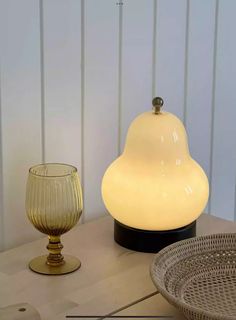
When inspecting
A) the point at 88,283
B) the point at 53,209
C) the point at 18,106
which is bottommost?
the point at 88,283

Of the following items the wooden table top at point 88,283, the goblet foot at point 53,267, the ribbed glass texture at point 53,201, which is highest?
the ribbed glass texture at point 53,201

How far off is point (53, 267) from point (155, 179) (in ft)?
0.79

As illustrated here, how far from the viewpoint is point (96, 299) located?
3.41 feet

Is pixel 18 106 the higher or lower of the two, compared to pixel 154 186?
higher

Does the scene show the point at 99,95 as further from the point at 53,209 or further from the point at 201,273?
the point at 201,273

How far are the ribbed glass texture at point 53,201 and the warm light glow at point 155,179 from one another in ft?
0.33

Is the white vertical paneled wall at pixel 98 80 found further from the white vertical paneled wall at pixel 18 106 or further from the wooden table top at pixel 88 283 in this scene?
the wooden table top at pixel 88 283

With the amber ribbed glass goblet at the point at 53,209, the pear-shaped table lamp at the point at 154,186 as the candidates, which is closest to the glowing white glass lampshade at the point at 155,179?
the pear-shaped table lamp at the point at 154,186

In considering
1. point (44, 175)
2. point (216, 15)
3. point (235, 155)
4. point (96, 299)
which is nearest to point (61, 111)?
point (44, 175)

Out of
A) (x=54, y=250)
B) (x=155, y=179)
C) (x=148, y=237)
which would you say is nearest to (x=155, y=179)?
(x=155, y=179)

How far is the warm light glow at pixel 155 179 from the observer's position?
3.97ft

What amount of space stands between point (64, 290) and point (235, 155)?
0.88m

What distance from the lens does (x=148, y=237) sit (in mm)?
1237

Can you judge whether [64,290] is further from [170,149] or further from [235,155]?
[235,155]
